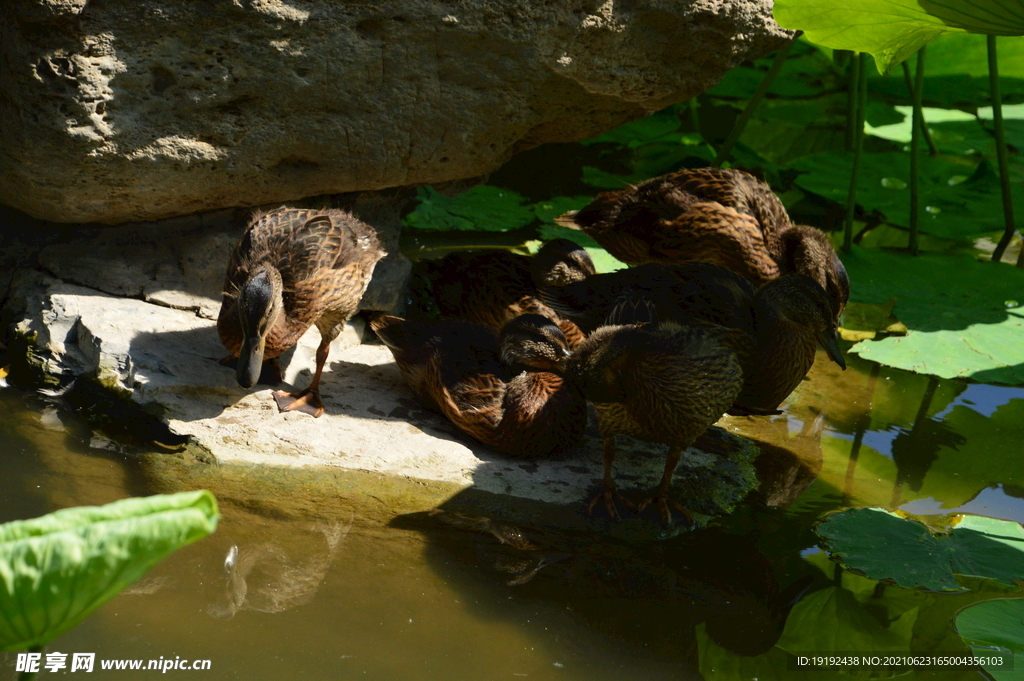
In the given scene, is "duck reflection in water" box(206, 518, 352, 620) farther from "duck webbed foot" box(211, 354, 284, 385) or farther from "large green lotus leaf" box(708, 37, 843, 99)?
"large green lotus leaf" box(708, 37, 843, 99)

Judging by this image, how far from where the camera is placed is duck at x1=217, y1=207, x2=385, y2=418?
4203 mm

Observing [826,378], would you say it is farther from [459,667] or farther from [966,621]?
[459,667]

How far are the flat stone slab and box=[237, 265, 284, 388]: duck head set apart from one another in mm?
278

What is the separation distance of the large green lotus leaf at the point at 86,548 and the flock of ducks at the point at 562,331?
2479mm

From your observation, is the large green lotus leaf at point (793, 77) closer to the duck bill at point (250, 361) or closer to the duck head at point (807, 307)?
the duck head at point (807, 307)

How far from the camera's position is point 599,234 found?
6215 mm

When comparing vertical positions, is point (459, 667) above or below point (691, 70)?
below

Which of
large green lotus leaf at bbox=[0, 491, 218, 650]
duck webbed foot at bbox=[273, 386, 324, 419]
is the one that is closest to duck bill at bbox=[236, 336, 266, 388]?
duck webbed foot at bbox=[273, 386, 324, 419]

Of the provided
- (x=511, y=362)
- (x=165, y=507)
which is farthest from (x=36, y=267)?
(x=165, y=507)

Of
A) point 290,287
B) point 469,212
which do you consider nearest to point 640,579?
point 290,287

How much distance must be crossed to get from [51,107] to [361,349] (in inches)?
82.7

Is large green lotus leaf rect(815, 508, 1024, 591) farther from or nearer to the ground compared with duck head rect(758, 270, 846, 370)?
nearer to the ground

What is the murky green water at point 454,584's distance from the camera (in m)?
2.83

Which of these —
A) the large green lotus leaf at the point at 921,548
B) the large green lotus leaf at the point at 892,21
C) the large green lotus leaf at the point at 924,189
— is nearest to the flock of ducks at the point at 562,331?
the large green lotus leaf at the point at 921,548
